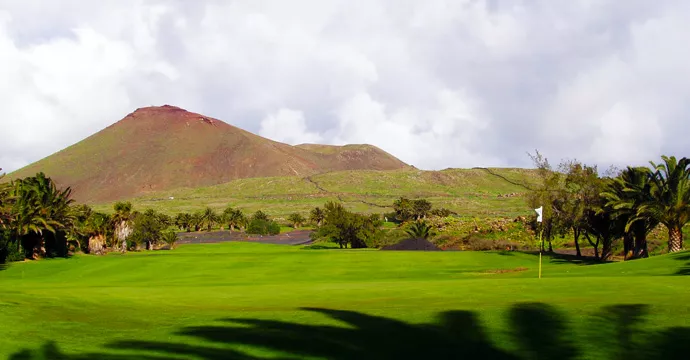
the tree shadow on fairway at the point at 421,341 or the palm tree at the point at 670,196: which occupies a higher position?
the palm tree at the point at 670,196

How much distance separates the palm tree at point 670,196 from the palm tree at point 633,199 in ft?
1.21

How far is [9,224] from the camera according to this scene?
47531 millimetres

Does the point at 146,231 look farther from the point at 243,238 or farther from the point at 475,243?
the point at 475,243

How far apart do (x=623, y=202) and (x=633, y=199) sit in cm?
95

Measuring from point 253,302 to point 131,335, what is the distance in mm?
6770

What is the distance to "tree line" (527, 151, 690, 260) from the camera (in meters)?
43.5

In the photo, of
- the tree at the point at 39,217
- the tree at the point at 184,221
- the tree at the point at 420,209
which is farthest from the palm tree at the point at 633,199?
the tree at the point at 184,221

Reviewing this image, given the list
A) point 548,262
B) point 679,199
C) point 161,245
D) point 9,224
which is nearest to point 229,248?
point 161,245

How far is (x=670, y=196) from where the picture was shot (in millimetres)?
→ 43406

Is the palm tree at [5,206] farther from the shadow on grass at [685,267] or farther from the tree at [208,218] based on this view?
the tree at [208,218]

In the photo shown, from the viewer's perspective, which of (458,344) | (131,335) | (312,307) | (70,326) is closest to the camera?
Result: (458,344)

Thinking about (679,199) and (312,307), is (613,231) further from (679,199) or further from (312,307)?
(312,307)

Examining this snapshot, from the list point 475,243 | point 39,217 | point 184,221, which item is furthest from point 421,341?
point 184,221

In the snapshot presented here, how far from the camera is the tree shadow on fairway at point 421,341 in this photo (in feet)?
37.0
